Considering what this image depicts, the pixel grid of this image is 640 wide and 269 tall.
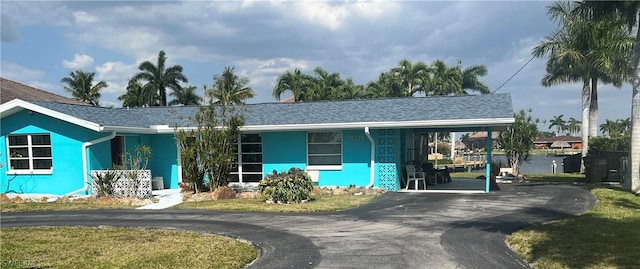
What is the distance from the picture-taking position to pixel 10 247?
281 inches

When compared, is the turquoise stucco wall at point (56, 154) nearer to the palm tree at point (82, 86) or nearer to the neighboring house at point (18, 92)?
the neighboring house at point (18, 92)

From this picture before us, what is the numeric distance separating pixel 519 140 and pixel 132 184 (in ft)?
70.4

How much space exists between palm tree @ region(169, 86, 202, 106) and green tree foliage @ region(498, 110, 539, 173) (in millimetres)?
31141

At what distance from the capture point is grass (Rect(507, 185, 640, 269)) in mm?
5691

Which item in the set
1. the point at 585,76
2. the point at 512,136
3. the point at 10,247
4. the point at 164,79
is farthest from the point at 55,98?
the point at 585,76

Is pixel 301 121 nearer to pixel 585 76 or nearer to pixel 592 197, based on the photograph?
pixel 592 197

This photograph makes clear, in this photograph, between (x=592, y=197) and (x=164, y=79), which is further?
(x=164, y=79)

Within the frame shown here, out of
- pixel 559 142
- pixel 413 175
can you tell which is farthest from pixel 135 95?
pixel 559 142

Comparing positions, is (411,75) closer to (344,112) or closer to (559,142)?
(344,112)

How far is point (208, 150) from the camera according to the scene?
13758mm

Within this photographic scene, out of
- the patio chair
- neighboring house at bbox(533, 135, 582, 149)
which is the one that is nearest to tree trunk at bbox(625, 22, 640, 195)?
the patio chair

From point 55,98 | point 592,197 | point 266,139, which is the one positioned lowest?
point 592,197

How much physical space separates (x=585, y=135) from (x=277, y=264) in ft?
86.4

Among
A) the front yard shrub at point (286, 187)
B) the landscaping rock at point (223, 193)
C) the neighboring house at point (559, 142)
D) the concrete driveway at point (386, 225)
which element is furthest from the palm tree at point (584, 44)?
the neighboring house at point (559, 142)
